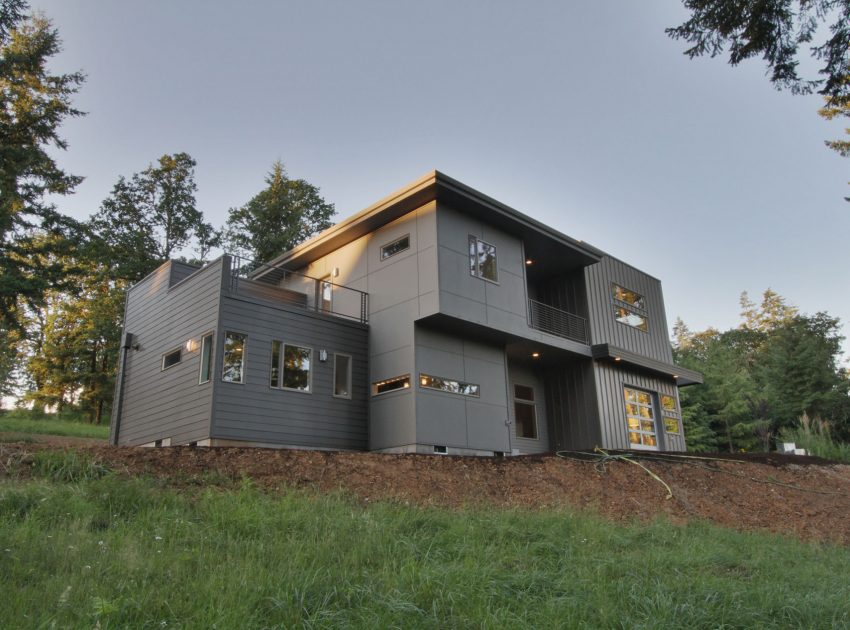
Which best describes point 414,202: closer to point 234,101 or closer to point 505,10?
point 505,10

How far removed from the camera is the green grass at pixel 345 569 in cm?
381

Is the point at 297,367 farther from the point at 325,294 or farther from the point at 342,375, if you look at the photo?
the point at 325,294

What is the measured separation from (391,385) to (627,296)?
27.7ft

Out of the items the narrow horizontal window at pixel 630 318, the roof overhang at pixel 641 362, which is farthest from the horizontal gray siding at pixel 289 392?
the narrow horizontal window at pixel 630 318

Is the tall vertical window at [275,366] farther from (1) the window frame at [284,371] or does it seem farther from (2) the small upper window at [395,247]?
(2) the small upper window at [395,247]

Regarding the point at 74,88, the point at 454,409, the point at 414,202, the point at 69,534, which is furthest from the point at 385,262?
the point at 74,88

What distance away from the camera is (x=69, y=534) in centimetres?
476

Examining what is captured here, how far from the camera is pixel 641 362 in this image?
56.1 feet

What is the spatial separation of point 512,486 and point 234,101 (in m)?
13.1

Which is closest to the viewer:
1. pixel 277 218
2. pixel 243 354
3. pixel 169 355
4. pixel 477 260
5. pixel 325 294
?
pixel 243 354

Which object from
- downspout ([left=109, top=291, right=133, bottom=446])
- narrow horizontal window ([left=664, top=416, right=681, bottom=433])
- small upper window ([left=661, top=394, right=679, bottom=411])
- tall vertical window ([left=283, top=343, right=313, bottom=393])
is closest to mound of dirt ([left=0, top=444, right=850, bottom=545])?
tall vertical window ([left=283, top=343, right=313, bottom=393])

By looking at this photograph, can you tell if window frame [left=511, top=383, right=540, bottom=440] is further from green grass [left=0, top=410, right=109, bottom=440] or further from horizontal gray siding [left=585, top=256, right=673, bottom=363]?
green grass [left=0, top=410, right=109, bottom=440]

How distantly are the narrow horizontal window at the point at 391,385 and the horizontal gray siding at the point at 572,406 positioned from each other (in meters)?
5.31

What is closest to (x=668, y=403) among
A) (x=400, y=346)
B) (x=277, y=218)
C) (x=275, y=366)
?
(x=400, y=346)
